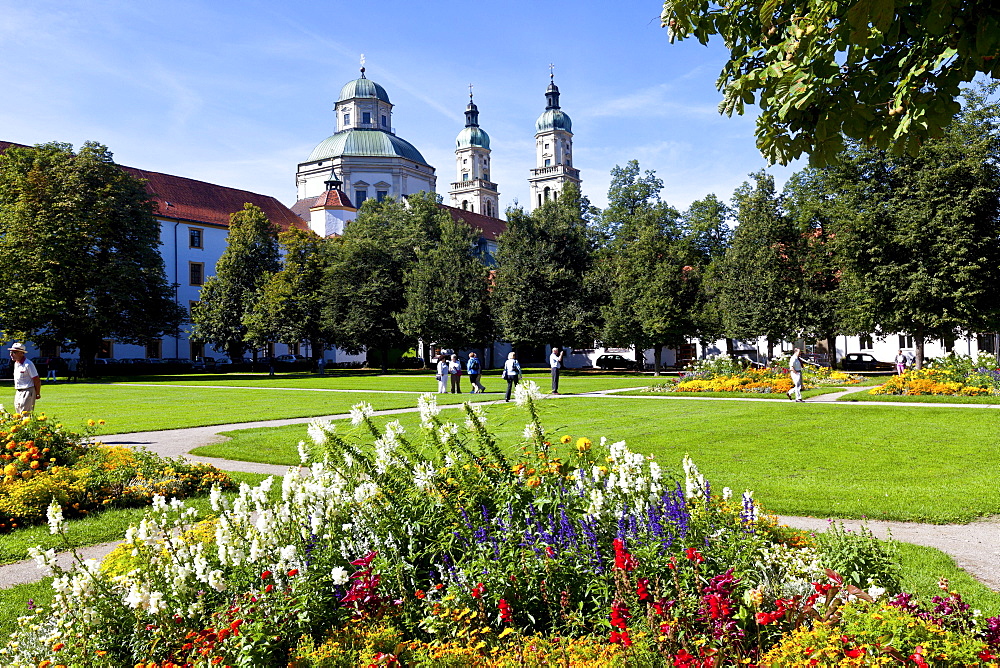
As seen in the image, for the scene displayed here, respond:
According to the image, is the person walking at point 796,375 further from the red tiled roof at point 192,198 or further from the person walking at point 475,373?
the red tiled roof at point 192,198

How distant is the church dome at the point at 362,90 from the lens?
96.1m

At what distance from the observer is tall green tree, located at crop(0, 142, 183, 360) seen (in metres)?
39.0

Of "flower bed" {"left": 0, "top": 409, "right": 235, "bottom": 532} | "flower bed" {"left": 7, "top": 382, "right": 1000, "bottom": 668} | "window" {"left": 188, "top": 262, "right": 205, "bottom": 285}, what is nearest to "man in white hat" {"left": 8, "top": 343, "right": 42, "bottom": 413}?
"flower bed" {"left": 0, "top": 409, "right": 235, "bottom": 532}

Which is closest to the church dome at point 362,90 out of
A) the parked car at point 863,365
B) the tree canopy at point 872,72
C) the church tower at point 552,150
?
the church tower at point 552,150

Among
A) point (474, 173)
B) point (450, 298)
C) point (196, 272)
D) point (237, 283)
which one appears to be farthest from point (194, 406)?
point (474, 173)

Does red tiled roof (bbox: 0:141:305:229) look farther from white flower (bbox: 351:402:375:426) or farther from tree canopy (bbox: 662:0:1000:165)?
tree canopy (bbox: 662:0:1000:165)

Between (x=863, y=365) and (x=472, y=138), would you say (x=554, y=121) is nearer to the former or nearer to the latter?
(x=472, y=138)

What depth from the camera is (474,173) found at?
122625 millimetres

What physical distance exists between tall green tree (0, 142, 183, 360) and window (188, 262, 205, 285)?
65.6ft

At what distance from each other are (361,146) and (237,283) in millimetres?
40982

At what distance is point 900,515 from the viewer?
6941mm

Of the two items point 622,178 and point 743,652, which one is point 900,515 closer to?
point 743,652

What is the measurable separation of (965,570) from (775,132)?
357cm

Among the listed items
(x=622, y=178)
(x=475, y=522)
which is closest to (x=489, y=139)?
(x=622, y=178)
